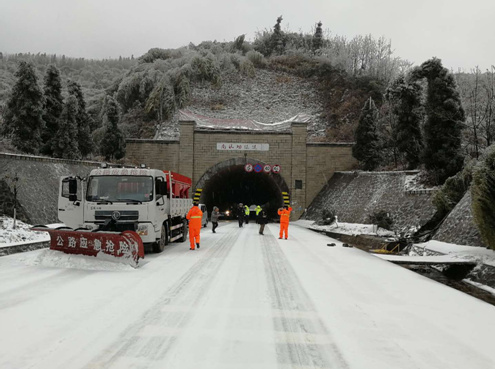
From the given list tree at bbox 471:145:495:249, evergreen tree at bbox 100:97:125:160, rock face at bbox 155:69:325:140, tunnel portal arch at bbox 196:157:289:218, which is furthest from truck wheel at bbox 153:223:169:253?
rock face at bbox 155:69:325:140

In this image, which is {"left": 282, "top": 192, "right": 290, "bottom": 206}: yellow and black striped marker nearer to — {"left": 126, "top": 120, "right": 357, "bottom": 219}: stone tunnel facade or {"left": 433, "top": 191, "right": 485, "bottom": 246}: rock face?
{"left": 126, "top": 120, "right": 357, "bottom": 219}: stone tunnel facade

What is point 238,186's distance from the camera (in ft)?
148

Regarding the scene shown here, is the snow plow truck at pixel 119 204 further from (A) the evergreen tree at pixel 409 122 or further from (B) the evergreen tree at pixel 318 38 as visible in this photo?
(B) the evergreen tree at pixel 318 38

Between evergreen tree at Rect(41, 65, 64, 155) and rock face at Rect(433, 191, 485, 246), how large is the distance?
2271 cm

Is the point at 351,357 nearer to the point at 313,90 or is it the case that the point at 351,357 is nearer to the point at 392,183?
the point at 392,183

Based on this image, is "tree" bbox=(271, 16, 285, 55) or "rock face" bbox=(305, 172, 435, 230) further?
"tree" bbox=(271, 16, 285, 55)

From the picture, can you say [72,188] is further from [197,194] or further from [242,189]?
[242,189]

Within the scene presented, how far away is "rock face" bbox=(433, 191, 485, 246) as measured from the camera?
39.9ft

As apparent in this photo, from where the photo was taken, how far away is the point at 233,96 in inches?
2467

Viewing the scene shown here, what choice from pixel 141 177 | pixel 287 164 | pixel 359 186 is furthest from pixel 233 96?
pixel 141 177

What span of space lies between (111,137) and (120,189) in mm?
21033

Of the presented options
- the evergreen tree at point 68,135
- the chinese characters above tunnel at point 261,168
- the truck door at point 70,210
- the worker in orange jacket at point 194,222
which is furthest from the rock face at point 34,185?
the chinese characters above tunnel at point 261,168

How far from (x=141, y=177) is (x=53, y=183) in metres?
9.06

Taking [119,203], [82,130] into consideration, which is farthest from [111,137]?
[119,203]
